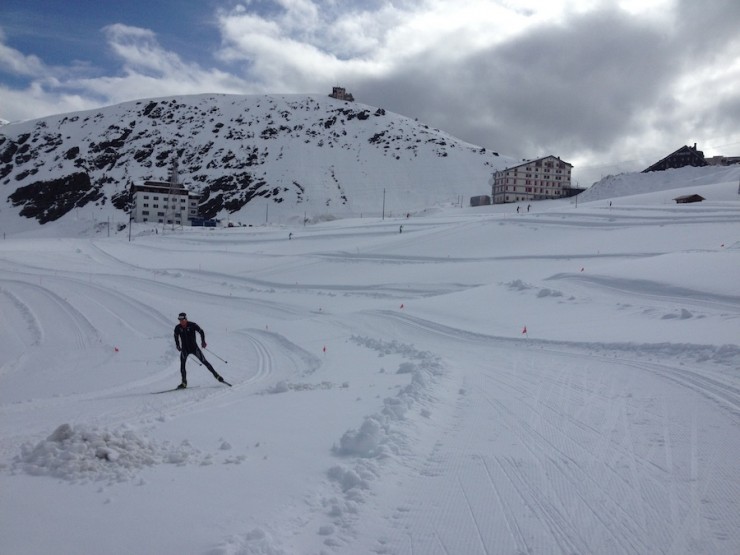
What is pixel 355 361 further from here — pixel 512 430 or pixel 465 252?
pixel 465 252

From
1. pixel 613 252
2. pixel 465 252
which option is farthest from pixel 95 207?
pixel 613 252

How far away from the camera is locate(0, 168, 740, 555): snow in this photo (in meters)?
4.34

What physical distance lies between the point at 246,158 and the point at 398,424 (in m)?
149

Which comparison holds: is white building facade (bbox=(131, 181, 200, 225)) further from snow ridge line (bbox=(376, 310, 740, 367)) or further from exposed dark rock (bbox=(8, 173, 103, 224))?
snow ridge line (bbox=(376, 310, 740, 367))

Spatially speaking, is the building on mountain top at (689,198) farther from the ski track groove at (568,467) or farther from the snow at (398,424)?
the ski track groove at (568,467)

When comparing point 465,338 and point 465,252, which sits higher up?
point 465,252

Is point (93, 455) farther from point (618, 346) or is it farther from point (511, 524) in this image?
point (618, 346)

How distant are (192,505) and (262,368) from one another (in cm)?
964

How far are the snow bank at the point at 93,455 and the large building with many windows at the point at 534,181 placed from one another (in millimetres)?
→ 101544

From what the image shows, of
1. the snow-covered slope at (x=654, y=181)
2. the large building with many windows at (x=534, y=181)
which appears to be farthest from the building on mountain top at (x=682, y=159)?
the large building with many windows at (x=534, y=181)

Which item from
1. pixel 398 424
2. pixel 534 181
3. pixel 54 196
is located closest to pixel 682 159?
pixel 534 181

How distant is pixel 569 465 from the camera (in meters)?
5.81

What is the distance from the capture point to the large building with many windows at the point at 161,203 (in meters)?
122

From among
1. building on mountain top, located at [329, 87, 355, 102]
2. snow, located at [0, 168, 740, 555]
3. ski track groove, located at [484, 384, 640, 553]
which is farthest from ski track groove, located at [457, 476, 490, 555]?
building on mountain top, located at [329, 87, 355, 102]
